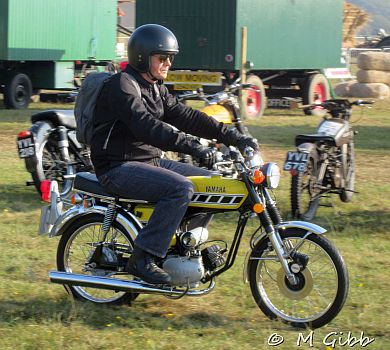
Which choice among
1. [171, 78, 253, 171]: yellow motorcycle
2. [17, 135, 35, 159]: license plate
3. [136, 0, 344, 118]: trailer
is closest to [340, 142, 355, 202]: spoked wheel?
[171, 78, 253, 171]: yellow motorcycle

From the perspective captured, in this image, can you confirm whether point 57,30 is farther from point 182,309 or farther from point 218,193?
point 218,193

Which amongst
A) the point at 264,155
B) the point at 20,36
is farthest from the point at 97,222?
the point at 20,36

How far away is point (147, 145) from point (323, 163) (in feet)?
12.6

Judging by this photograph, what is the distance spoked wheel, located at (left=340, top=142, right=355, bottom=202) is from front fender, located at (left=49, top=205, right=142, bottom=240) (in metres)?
4.24

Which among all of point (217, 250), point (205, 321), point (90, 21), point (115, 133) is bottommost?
point (205, 321)

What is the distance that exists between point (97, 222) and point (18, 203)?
3772 mm

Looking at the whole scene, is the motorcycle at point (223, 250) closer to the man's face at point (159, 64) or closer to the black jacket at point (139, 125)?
the black jacket at point (139, 125)

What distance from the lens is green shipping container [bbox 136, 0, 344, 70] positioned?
18.7 metres

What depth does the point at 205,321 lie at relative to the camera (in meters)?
5.95

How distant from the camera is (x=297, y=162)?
905 cm

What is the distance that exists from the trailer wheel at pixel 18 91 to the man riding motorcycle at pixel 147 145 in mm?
14169

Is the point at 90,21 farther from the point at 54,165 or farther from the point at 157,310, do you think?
the point at 157,310

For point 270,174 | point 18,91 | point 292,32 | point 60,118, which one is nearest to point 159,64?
point 270,174

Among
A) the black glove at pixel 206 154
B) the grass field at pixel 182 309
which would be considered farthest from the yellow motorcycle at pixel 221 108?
the black glove at pixel 206 154
